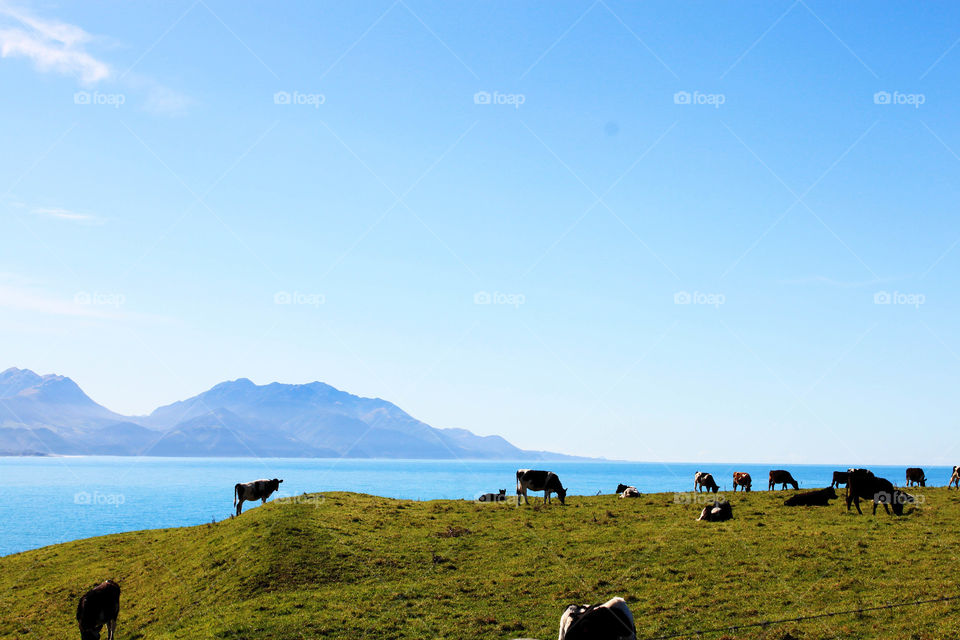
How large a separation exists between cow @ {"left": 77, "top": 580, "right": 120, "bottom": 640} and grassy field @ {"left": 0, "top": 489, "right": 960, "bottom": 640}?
1351mm

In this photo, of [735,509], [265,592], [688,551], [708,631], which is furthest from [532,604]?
[735,509]

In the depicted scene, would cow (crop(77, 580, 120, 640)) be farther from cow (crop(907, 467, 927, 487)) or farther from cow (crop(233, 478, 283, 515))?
cow (crop(907, 467, 927, 487))

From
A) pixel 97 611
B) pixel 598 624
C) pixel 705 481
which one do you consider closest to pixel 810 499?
pixel 705 481

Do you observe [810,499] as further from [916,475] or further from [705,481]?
[916,475]

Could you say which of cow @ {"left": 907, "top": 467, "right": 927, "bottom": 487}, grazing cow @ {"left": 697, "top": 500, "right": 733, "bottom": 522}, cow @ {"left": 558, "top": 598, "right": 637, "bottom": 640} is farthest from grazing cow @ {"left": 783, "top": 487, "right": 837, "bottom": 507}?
cow @ {"left": 558, "top": 598, "right": 637, "bottom": 640}

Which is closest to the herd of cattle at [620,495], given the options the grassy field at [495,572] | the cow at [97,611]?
the cow at [97,611]

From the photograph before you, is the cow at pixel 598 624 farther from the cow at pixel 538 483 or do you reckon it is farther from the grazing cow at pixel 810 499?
the cow at pixel 538 483

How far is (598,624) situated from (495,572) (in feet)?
37.5

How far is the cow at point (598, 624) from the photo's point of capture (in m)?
16.3

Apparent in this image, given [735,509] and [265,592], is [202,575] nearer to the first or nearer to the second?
[265,592]

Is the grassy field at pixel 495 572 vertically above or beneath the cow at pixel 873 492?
beneath

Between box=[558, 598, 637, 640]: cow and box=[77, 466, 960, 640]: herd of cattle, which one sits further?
box=[77, 466, 960, 640]: herd of cattle

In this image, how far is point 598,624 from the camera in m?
16.4

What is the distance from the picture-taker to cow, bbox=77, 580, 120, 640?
24344 mm
